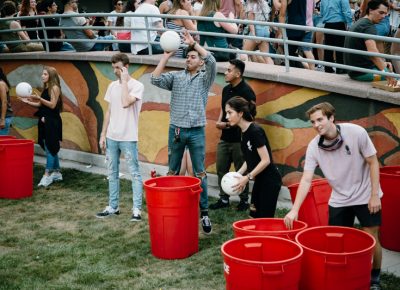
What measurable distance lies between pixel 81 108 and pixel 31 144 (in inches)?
83.8

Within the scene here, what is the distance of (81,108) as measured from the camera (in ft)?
37.6

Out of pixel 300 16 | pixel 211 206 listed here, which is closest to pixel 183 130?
pixel 211 206

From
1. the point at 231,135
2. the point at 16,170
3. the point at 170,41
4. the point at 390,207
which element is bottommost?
the point at 16,170

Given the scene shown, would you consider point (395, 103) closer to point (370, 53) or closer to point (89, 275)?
point (370, 53)

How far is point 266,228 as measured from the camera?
5.73 meters

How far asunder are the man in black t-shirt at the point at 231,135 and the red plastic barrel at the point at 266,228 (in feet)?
8.94

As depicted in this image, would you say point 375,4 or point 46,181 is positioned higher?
point 375,4

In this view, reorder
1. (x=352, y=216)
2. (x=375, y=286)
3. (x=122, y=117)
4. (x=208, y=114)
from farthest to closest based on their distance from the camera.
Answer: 1. (x=208, y=114)
2. (x=122, y=117)
3. (x=352, y=216)
4. (x=375, y=286)

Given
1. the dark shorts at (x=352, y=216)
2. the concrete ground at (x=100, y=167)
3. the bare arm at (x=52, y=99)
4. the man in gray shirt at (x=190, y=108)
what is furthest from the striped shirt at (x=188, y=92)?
the bare arm at (x=52, y=99)

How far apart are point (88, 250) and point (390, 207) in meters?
3.33

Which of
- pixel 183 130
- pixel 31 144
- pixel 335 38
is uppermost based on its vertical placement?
pixel 335 38

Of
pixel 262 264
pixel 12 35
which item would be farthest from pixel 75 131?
pixel 262 264

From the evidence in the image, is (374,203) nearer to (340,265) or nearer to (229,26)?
(340,265)

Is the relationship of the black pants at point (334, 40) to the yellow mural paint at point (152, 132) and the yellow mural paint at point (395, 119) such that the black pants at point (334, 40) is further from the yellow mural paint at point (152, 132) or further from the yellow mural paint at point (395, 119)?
the yellow mural paint at point (395, 119)
